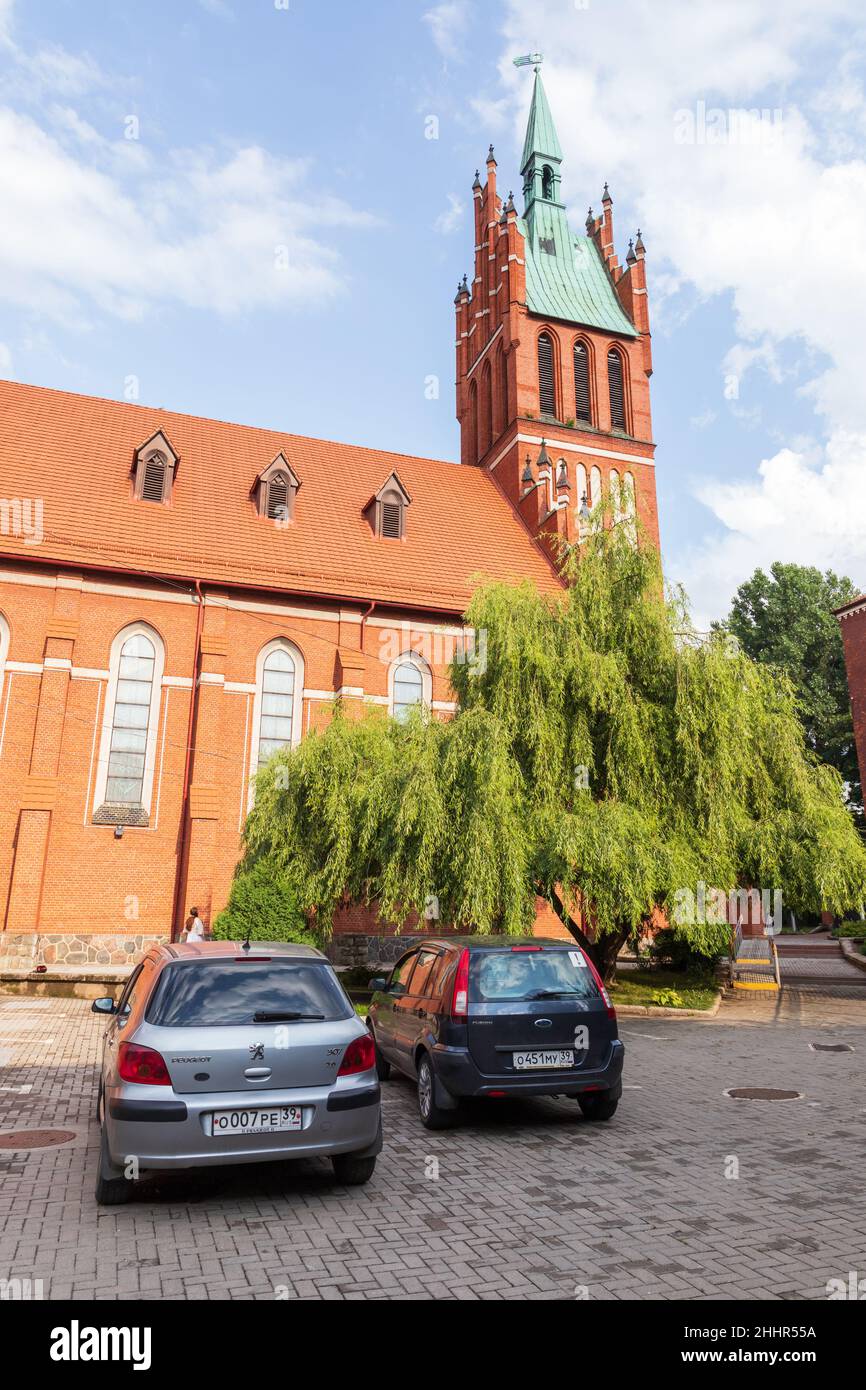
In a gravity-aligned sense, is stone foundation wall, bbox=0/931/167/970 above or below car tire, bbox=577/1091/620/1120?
above

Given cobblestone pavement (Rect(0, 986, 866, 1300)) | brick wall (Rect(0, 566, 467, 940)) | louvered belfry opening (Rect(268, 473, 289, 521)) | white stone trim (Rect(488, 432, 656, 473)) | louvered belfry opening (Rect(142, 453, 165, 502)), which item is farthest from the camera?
white stone trim (Rect(488, 432, 656, 473))

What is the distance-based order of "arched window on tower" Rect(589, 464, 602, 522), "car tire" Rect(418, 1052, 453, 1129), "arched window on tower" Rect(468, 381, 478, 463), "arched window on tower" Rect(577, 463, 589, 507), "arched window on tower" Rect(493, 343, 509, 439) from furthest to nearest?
"arched window on tower" Rect(468, 381, 478, 463) → "arched window on tower" Rect(493, 343, 509, 439) → "arched window on tower" Rect(589, 464, 602, 522) → "arched window on tower" Rect(577, 463, 589, 507) → "car tire" Rect(418, 1052, 453, 1129)

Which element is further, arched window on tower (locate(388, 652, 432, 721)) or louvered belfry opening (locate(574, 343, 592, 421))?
louvered belfry opening (locate(574, 343, 592, 421))

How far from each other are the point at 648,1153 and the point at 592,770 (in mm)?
8245

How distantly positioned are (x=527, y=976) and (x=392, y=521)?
64.3ft

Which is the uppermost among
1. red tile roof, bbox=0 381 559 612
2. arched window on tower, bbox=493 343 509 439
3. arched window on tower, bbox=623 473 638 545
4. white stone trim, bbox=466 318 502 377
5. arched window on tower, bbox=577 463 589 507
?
white stone trim, bbox=466 318 502 377

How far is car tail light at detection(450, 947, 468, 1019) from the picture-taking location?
665cm

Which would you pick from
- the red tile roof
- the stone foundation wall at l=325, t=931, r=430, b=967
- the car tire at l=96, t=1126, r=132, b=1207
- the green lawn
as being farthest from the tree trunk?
the car tire at l=96, t=1126, r=132, b=1207

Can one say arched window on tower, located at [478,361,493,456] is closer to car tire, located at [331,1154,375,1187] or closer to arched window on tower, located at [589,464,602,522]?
arched window on tower, located at [589,464,602,522]

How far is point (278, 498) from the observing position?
24078 millimetres

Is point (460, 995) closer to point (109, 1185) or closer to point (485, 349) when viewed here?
Result: point (109, 1185)

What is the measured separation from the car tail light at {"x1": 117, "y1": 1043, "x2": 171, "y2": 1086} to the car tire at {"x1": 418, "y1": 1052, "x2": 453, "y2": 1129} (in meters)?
2.74
